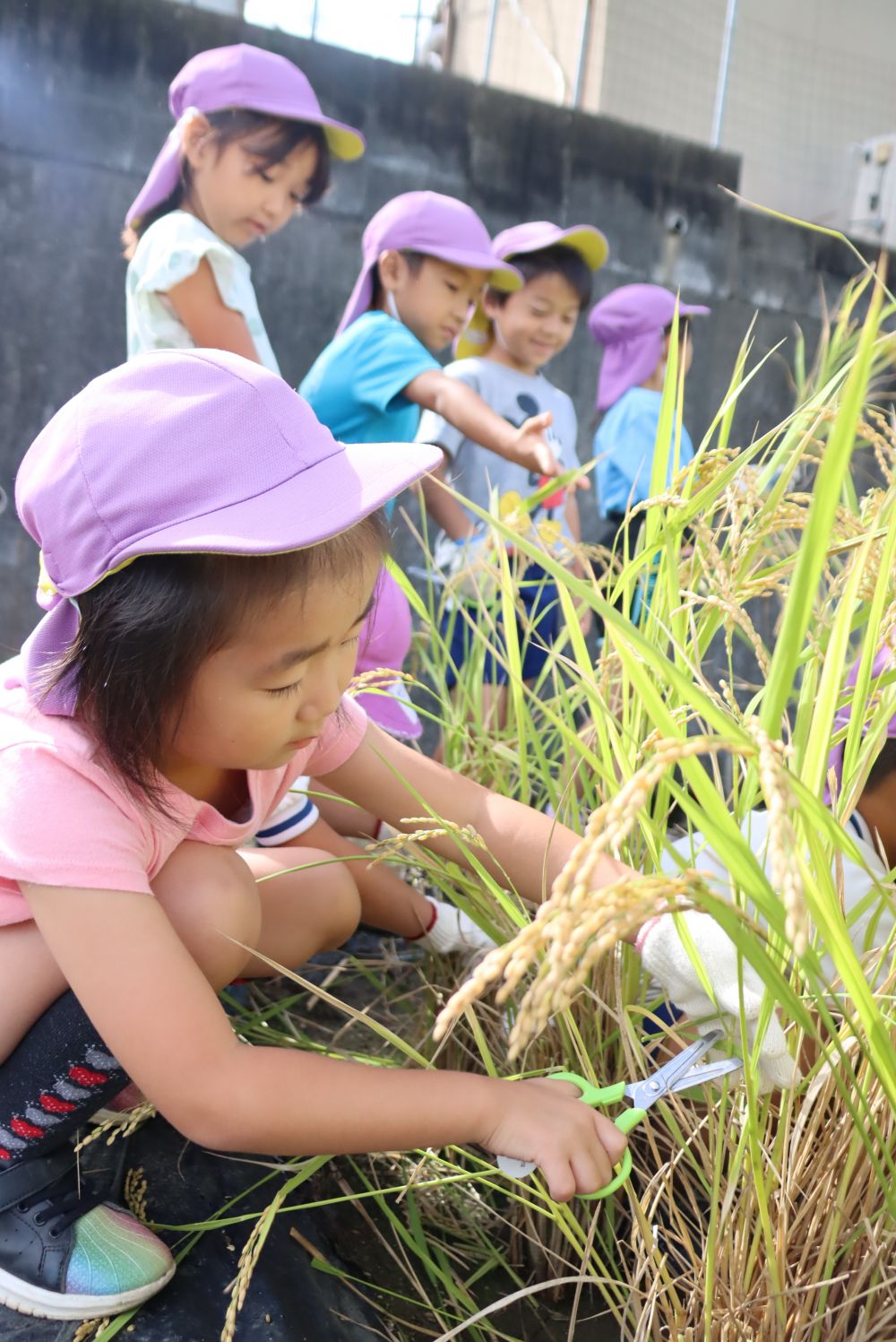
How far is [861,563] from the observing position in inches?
29.3

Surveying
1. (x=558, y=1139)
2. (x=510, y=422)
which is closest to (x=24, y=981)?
(x=558, y=1139)

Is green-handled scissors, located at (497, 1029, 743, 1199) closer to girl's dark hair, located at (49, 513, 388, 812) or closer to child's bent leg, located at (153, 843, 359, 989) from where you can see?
child's bent leg, located at (153, 843, 359, 989)

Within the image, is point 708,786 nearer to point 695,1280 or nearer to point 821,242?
point 695,1280

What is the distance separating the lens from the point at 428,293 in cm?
246

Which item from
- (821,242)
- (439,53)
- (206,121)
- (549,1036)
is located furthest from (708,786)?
(439,53)

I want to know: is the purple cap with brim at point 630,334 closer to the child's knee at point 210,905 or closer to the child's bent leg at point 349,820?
the child's bent leg at point 349,820

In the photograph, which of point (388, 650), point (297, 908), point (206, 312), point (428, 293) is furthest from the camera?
point (428, 293)

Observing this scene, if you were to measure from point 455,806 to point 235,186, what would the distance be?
140cm

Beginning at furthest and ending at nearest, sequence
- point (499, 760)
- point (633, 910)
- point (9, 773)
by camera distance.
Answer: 1. point (499, 760)
2. point (9, 773)
3. point (633, 910)

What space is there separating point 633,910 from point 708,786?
181 mm

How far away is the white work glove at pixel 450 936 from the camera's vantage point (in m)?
1.38

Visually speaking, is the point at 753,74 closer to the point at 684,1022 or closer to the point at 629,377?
the point at 629,377

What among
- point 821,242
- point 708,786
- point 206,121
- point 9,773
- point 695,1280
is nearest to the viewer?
point 708,786

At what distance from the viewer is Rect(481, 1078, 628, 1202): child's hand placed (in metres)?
0.82
